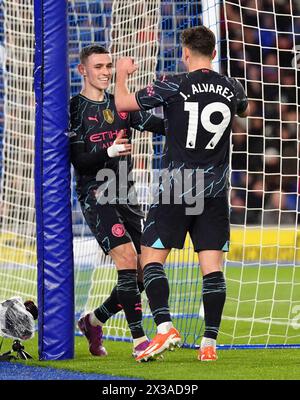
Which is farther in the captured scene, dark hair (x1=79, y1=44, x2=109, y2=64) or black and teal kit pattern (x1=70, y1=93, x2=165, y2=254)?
dark hair (x1=79, y1=44, x2=109, y2=64)

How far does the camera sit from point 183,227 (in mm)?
6211

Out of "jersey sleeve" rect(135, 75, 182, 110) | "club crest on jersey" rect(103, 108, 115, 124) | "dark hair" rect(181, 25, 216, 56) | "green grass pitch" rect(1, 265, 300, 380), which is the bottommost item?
"green grass pitch" rect(1, 265, 300, 380)

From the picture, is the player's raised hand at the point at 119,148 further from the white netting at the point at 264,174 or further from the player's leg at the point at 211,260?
the white netting at the point at 264,174

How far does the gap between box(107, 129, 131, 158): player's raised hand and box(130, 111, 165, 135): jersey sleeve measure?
0.30 m

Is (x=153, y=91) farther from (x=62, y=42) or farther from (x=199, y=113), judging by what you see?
(x=62, y=42)

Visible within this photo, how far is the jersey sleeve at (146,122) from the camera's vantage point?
21.7 ft

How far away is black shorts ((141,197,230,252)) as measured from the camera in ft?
20.3

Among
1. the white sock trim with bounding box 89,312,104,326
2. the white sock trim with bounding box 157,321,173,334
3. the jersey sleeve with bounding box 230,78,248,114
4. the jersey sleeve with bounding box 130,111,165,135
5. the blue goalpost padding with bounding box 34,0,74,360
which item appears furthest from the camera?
the white sock trim with bounding box 89,312,104,326

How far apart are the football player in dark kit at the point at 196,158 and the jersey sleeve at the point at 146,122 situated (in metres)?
0.38

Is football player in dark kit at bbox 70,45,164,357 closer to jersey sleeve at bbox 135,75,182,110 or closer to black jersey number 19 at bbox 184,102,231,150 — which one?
jersey sleeve at bbox 135,75,182,110

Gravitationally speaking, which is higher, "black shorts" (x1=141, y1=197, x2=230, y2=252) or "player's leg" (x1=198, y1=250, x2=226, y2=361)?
"black shorts" (x1=141, y1=197, x2=230, y2=252)

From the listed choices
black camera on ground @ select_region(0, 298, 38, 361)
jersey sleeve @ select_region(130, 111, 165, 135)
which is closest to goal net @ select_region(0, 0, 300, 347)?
jersey sleeve @ select_region(130, 111, 165, 135)

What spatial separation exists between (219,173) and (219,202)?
0.53ft
